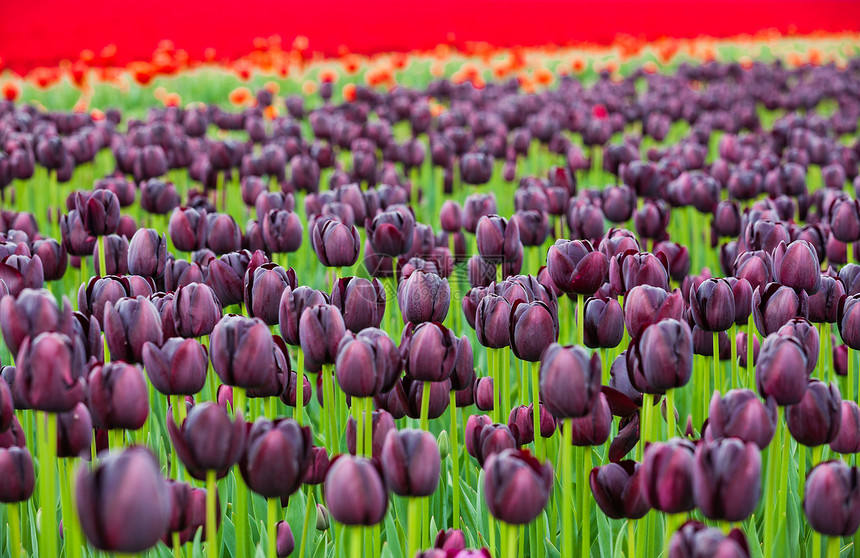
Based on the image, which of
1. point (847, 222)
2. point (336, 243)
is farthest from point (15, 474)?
point (847, 222)

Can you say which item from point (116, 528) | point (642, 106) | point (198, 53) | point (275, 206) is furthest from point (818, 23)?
point (116, 528)

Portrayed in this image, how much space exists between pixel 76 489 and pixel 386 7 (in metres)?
23.0

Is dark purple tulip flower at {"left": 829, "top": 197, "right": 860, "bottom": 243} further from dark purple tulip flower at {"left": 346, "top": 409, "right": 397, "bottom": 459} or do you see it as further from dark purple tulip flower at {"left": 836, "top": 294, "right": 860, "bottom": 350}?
dark purple tulip flower at {"left": 346, "top": 409, "right": 397, "bottom": 459}

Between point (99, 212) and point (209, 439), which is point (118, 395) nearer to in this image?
point (209, 439)

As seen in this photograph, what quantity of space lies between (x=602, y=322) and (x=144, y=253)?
127cm

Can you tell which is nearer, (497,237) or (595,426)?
(595,426)

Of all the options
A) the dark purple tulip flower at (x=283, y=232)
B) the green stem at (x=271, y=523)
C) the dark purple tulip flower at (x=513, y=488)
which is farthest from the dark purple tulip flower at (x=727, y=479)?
the dark purple tulip flower at (x=283, y=232)

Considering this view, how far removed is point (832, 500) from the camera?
1309 millimetres

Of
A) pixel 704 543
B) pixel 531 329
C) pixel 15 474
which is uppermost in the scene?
pixel 531 329

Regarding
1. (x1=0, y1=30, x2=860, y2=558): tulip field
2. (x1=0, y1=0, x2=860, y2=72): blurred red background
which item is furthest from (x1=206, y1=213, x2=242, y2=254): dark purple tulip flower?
(x1=0, y1=0, x2=860, y2=72): blurred red background

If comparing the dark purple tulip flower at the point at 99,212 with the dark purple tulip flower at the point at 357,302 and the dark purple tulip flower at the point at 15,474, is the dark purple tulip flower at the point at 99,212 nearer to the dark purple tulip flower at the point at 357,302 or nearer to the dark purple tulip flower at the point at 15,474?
the dark purple tulip flower at the point at 357,302

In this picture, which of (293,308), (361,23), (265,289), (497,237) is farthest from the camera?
(361,23)

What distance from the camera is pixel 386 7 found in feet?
74.4

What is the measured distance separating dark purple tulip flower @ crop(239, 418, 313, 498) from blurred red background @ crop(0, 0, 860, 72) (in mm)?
13987
